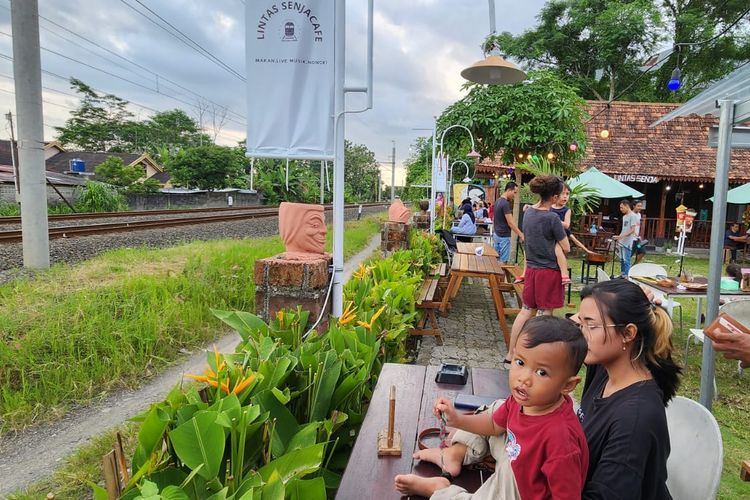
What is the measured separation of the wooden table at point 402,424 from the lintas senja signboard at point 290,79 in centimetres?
125

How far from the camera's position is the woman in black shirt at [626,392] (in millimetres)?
1264

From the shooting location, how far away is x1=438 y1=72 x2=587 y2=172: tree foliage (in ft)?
26.6

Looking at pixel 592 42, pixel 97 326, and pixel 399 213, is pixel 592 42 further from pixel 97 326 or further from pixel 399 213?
pixel 97 326

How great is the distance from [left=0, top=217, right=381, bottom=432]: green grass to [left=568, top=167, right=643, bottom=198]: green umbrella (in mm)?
9229

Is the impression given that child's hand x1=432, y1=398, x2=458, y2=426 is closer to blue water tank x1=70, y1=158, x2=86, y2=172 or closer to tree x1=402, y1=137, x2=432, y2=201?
tree x1=402, y1=137, x2=432, y2=201

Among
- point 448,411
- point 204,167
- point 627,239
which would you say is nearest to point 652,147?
point 627,239

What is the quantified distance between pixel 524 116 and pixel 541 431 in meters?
7.75

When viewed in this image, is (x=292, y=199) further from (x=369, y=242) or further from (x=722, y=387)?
(x=369, y=242)

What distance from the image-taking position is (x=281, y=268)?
246cm

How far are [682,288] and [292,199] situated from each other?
435cm

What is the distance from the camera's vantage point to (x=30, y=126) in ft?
21.3

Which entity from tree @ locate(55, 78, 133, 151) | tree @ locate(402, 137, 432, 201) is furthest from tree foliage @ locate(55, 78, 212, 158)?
tree @ locate(402, 137, 432, 201)

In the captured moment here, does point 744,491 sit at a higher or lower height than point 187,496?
lower

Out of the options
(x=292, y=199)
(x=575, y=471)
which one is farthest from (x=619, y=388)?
(x=292, y=199)
